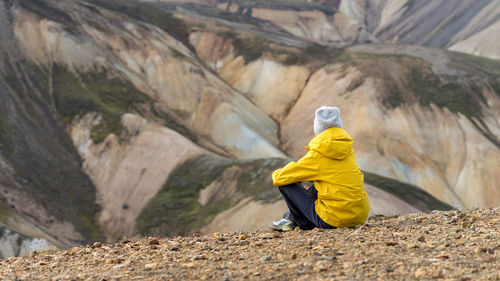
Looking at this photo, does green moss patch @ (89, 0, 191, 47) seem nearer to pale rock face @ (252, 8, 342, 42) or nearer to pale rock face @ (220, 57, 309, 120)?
pale rock face @ (220, 57, 309, 120)

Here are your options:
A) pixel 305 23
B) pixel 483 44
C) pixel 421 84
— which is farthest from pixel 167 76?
pixel 483 44

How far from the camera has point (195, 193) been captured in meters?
30.3

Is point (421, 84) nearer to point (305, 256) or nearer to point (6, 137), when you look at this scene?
point (6, 137)

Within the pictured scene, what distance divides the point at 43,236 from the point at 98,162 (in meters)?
10.5

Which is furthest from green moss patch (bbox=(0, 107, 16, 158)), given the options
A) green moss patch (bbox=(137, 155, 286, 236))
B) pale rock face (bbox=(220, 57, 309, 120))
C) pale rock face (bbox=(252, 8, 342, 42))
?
pale rock face (bbox=(252, 8, 342, 42))

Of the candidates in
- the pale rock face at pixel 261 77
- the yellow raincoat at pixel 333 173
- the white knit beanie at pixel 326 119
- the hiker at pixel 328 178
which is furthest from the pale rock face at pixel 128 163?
the white knit beanie at pixel 326 119

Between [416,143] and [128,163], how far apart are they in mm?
23813

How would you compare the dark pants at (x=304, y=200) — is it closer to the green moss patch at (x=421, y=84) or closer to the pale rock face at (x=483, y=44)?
the green moss patch at (x=421, y=84)

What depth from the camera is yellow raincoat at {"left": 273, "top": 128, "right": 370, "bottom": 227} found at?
22.2 feet

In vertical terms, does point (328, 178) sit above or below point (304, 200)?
above

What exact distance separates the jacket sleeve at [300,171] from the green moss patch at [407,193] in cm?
2276

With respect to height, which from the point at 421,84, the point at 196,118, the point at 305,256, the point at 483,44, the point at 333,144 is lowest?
the point at 196,118

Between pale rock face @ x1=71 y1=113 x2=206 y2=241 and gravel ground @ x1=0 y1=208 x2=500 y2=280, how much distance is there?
23.3 m

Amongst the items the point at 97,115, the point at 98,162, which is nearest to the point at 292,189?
the point at 98,162
